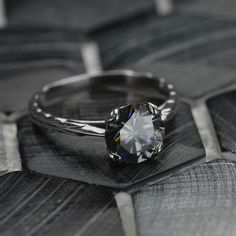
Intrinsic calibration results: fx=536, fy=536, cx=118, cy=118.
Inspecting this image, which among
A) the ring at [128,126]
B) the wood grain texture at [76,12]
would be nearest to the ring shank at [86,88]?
the ring at [128,126]

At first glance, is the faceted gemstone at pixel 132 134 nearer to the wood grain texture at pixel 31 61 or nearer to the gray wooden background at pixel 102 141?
the gray wooden background at pixel 102 141

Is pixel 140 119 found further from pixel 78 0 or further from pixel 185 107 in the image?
pixel 78 0

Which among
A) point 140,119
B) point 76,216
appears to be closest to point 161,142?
point 140,119

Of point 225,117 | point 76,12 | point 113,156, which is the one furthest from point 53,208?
point 76,12

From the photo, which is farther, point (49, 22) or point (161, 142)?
point (49, 22)

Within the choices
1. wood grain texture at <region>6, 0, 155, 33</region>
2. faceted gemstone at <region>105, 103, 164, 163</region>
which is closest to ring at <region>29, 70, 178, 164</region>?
faceted gemstone at <region>105, 103, 164, 163</region>
